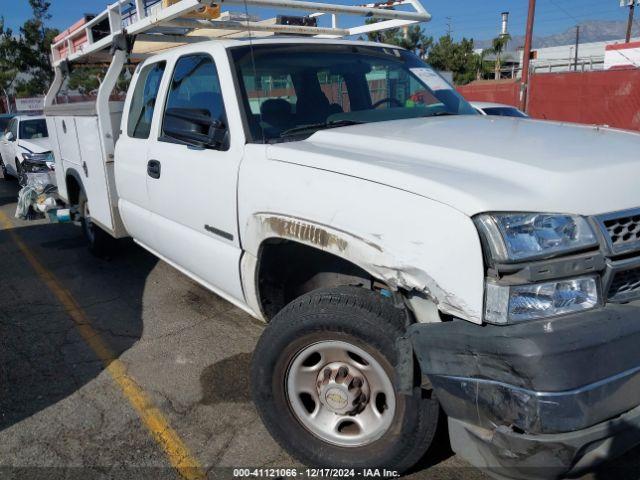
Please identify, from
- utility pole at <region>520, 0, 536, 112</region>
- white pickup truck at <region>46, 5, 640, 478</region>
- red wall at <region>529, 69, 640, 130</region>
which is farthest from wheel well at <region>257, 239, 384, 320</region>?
utility pole at <region>520, 0, 536, 112</region>

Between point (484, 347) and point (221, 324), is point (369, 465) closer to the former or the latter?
point (484, 347)

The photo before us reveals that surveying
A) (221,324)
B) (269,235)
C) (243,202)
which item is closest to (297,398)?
(269,235)

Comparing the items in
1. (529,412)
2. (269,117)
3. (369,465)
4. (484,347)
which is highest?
(269,117)

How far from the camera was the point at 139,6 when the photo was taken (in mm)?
4156

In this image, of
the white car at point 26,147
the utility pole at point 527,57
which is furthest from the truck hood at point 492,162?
the utility pole at point 527,57

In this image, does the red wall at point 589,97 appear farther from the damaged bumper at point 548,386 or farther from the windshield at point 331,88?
the damaged bumper at point 548,386

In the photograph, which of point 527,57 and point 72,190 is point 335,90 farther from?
point 527,57

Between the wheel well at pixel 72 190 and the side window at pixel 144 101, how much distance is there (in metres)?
2.19

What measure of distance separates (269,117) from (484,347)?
192cm

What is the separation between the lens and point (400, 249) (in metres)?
2.19

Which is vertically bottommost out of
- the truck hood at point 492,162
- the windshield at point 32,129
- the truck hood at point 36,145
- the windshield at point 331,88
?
the truck hood at point 36,145

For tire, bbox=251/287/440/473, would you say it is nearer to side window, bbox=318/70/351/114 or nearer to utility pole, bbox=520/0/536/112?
side window, bbox=318/70/351/114

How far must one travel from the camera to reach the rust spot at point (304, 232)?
2472 millimetres

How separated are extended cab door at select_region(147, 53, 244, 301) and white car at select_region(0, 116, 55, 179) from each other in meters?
6.46
